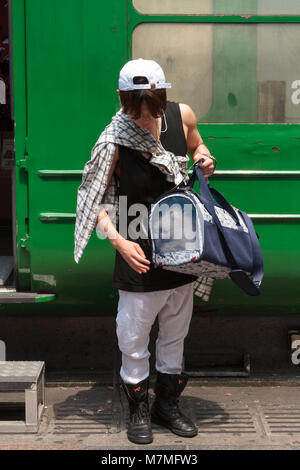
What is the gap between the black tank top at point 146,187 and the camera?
291cm

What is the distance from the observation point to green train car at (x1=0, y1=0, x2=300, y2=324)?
3.48 metres

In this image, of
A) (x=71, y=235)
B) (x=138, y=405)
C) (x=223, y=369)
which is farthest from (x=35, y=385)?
(x=223, y=369)

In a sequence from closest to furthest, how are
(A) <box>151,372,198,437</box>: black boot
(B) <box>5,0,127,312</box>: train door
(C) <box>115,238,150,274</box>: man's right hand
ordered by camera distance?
1. (C) <box>115,238,150,274</box>: man's right hand
2. (A) <box>151,372,198,437</box>: black boot
3. (B) <box>5,0,127,312</box>: train door

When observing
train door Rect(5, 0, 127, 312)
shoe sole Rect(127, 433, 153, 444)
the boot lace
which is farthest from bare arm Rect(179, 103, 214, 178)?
shoe sole Rect(127, 433, 153, 444)

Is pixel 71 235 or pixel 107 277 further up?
pixel 71 235

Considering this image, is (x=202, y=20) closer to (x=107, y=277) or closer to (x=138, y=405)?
(x=107, y=277)

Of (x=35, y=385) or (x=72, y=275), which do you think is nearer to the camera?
(x=35, y=385)

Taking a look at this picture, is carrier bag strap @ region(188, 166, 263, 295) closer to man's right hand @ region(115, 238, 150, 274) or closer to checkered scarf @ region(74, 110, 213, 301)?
checkered scarf @ region(74, 110, 213, 301)

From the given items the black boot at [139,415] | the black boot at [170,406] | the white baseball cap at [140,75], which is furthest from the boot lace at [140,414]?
the white baseball cap at [140,75]

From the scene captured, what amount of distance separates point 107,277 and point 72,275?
0.19 m

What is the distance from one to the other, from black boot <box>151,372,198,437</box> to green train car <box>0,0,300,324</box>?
2.13ft

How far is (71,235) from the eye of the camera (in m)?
3.59

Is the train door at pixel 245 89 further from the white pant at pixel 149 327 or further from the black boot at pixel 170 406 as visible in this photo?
the black boot at pixel 170 406

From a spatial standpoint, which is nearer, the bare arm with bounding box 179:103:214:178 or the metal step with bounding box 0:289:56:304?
the bare arm with bounding box 179:103:214:178
